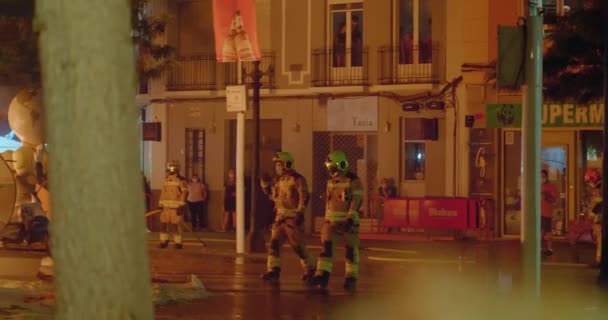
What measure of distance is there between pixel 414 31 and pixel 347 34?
1.92 m

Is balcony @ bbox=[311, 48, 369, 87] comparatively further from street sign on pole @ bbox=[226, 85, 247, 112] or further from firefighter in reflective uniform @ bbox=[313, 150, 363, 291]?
firefighter in reflective uniform @ bbox=[313, 150, 363, 291]

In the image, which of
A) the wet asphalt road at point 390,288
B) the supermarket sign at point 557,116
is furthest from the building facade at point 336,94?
the wet asphalt road at point 390,288

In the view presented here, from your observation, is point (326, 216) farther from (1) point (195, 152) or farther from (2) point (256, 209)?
(1) point (195, 152)

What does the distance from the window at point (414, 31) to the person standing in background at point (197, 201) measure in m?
6.44

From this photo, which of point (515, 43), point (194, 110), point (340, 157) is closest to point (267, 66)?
point (194, 110)

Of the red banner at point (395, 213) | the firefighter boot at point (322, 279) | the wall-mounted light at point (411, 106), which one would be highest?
the wall-mounted light at point (411, 106)

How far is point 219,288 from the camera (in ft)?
44.7

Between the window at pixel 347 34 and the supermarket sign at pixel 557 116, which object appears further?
the window at pixel 347 34

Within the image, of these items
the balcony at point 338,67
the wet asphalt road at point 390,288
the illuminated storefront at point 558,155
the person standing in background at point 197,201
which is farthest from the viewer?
the person standing in background at point 197,201

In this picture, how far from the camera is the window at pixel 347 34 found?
2645 cm

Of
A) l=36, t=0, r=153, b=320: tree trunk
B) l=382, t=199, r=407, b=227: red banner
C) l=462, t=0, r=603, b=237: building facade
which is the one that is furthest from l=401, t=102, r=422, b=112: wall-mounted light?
l=36, t=0, r=153, b=320: tree trunk

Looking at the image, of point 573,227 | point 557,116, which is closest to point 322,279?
point 573,227

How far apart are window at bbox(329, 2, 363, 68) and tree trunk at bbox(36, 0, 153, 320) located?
863 inches

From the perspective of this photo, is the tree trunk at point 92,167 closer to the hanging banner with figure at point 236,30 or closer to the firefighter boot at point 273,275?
the firefighter boot at point 273,275
